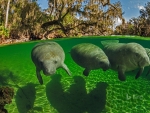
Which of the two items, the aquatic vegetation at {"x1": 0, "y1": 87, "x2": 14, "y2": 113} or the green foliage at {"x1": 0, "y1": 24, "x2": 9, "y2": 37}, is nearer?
the aquatic vegetation at {"x1": 0, "y1": 87, "x2": 14, "y2": 113}

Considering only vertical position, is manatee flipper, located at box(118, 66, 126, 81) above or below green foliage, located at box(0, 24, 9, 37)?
below

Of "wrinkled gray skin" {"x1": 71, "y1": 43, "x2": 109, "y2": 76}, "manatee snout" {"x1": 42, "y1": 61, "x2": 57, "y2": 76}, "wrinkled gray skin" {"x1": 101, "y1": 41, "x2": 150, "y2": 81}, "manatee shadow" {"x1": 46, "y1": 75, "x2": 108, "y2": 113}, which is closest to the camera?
"manatee snout" {"x1": 42, "y1": 61, "x2": 57, "y2": 76}

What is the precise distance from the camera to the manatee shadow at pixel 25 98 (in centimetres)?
548

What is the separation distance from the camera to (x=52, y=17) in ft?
79.2

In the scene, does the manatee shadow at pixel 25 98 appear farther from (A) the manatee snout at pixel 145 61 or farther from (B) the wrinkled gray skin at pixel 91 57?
(A) the manatee snout at pixel 145 61

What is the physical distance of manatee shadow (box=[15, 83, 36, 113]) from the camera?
5.48 m

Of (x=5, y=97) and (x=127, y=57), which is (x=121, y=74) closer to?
(x=127, y=57)

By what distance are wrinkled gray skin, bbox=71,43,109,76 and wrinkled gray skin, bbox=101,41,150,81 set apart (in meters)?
0.35

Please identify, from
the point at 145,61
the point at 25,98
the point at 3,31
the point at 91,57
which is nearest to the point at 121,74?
the point at 145,61

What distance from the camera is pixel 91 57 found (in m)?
4.05

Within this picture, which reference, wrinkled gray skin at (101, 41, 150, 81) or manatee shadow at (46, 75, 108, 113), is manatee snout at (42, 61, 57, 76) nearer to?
wrinkled gray skin at (101, 41, 150, 81)

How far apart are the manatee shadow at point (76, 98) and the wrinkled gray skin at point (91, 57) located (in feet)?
4.30

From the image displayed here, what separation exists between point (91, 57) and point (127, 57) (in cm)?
69

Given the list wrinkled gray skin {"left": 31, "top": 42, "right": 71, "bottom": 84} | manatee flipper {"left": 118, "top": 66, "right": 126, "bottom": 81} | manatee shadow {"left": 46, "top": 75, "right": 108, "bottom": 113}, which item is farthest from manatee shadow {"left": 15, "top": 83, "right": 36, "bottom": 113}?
manatee flipper {"left": 118, "top": 66, "right": 126, "bottom": 81}
